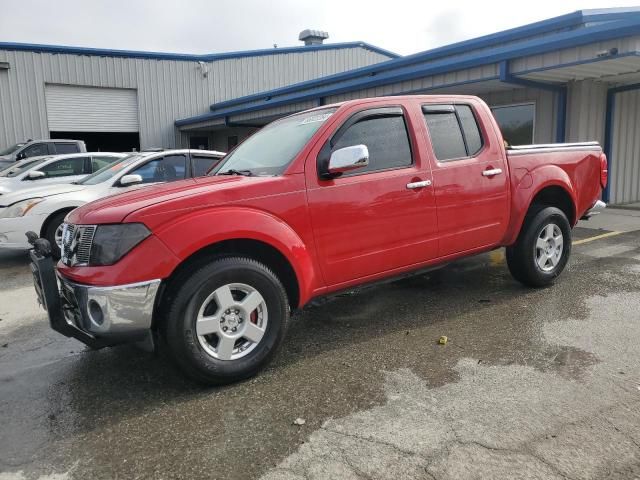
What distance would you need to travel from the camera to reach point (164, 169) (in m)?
7.99

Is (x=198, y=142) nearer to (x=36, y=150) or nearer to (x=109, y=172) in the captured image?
(x=36, y=150)

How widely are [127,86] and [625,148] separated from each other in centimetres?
1911

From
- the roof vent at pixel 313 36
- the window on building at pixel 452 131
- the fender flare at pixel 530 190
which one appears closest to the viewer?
the window on building at pixel 452 131

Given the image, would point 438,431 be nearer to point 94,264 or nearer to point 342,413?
point 342,413

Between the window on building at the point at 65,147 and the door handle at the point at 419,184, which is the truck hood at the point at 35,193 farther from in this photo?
the window on building at the point at 65,147

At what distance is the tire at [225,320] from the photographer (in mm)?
3193

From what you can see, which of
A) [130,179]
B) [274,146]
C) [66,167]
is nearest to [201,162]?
[130,179]

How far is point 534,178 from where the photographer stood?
16.6ft

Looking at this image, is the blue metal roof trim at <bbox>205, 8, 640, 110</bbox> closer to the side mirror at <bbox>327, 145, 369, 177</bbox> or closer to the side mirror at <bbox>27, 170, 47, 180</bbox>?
the side mirror at <bbox>327, 145, 369, 177</bbox>

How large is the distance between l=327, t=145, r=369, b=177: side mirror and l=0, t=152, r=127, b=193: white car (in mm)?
6968

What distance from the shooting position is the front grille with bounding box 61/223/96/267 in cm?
325

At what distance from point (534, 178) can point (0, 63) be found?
21459mm

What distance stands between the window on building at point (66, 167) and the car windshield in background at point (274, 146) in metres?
6.50

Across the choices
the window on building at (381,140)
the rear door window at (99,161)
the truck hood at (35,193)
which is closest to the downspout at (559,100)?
the window on building at (381,140)
